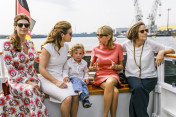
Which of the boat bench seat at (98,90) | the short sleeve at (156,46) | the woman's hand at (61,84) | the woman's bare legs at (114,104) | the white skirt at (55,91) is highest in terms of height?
the short sleeve at (156,46)

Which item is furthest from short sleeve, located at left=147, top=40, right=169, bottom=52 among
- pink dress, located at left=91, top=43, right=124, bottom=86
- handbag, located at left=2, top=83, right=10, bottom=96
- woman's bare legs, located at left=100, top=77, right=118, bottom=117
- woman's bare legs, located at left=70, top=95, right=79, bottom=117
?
handbag, located at left=2, top=83, right=10, bottom=96

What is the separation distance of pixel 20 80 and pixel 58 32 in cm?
79

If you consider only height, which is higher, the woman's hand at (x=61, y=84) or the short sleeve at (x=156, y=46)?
the short sleeve at (x=156, y=46)

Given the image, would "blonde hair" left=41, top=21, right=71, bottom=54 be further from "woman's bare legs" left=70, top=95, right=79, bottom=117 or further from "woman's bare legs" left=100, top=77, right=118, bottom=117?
"woman's bare legs" left=100, top=77, right=118, bottom=117

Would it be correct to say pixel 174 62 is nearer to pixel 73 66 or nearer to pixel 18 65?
pixel 73 66

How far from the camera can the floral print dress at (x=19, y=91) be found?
6.52 ft

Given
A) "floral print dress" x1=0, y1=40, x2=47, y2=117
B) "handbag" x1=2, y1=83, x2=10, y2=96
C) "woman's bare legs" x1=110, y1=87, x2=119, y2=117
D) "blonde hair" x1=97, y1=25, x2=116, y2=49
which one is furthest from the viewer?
"blonde hair" x1=97, y1=25, x2=116, y2=49

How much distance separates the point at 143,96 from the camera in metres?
2.31

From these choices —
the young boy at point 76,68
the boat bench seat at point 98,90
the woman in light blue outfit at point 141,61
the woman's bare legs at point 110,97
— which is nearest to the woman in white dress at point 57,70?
the young boy at point 76,68

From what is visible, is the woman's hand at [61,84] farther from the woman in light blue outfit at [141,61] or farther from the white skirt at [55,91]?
the woman in light blue outfit at [141,61]

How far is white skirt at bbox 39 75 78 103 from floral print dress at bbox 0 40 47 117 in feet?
0.36

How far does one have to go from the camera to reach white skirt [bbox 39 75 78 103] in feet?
7.01

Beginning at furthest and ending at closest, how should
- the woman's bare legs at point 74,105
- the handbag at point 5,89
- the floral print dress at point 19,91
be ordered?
the woman's bare legs at point 74,105
the handbag at point 5,89
the floral print dress at point 19,91

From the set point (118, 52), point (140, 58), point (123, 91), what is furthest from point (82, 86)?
point (140, 58)
